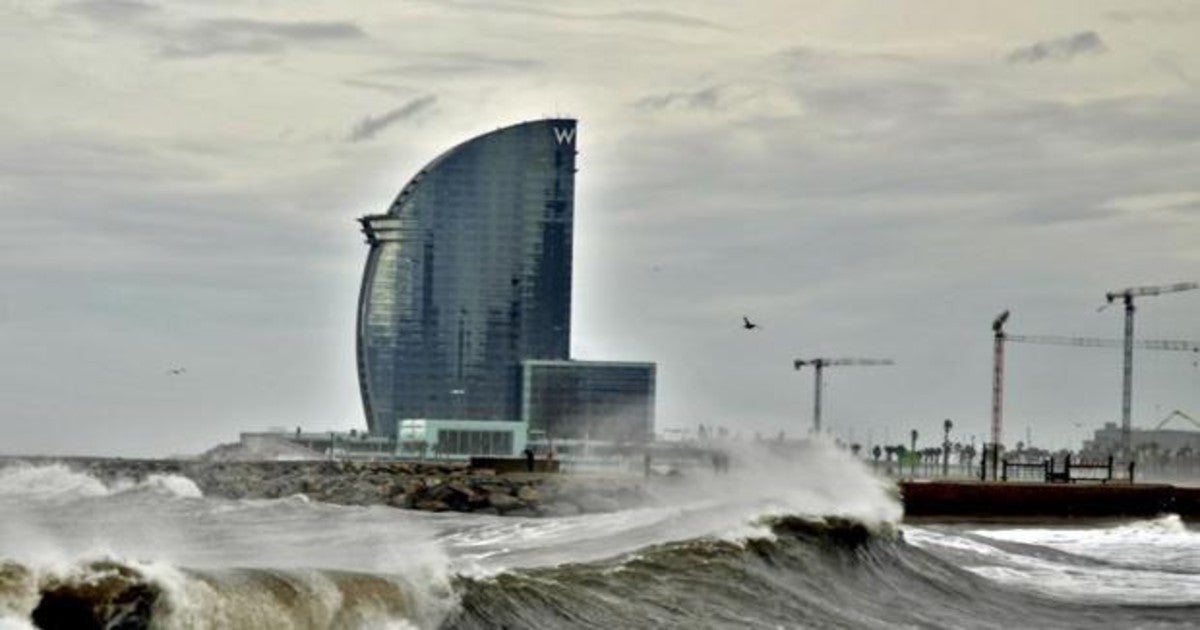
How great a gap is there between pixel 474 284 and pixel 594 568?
156202 millimetres

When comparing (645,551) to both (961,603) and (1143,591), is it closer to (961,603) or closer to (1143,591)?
(961,603)

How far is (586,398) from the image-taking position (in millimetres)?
182375

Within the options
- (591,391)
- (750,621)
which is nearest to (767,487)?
(750,621)

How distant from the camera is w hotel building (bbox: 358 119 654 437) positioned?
17838 cm

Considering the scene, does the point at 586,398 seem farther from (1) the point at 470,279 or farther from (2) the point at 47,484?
(2) the point at 47,484

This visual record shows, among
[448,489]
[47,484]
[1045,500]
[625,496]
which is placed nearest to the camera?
[625,496]

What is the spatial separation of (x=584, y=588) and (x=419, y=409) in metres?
156

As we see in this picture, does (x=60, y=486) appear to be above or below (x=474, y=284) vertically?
below

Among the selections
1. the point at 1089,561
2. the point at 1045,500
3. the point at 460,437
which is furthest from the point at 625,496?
the point at 460,437

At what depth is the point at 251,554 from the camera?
90.9ft

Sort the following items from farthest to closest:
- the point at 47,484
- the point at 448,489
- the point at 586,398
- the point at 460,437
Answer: the point at 586,398 → the point at 460,437 → the point at 47,484 → the point at 448,489

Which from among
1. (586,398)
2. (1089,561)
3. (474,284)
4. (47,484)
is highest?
(474,284)

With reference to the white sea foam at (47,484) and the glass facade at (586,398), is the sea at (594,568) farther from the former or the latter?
the glass facade at (586,398)

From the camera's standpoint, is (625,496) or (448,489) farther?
(448,489)
